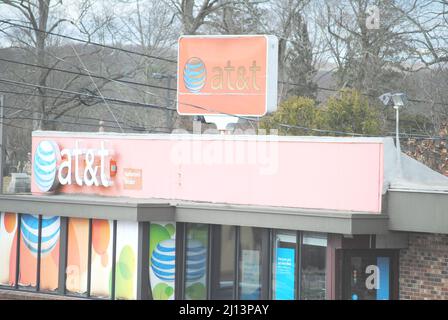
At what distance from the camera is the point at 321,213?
59.2ft

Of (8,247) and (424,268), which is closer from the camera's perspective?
(424,268)

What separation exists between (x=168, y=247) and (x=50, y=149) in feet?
15.1

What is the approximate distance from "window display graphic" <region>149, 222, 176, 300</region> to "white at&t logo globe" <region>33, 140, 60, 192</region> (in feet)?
12.6

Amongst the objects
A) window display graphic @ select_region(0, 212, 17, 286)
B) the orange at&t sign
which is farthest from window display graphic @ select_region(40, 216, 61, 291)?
the orange at&t sign

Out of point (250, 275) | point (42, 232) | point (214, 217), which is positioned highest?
point (214, 217)

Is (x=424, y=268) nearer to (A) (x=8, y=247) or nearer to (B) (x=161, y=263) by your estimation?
(B) (x=161, y=263)

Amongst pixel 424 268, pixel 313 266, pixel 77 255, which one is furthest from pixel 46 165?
pixel 424 268

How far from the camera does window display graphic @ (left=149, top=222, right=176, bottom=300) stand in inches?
816

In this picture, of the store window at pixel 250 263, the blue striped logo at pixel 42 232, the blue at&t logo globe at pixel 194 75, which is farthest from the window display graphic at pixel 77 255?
the blue at&t logo globe at pixel 194 75

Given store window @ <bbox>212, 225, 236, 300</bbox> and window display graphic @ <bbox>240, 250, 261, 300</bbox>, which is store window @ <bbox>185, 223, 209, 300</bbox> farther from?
window display graphic @ <bbox>240, 250, 261, 300</bbox>

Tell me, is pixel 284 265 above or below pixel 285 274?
above

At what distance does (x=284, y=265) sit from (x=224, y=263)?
5.80ft

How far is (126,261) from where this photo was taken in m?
20.9
